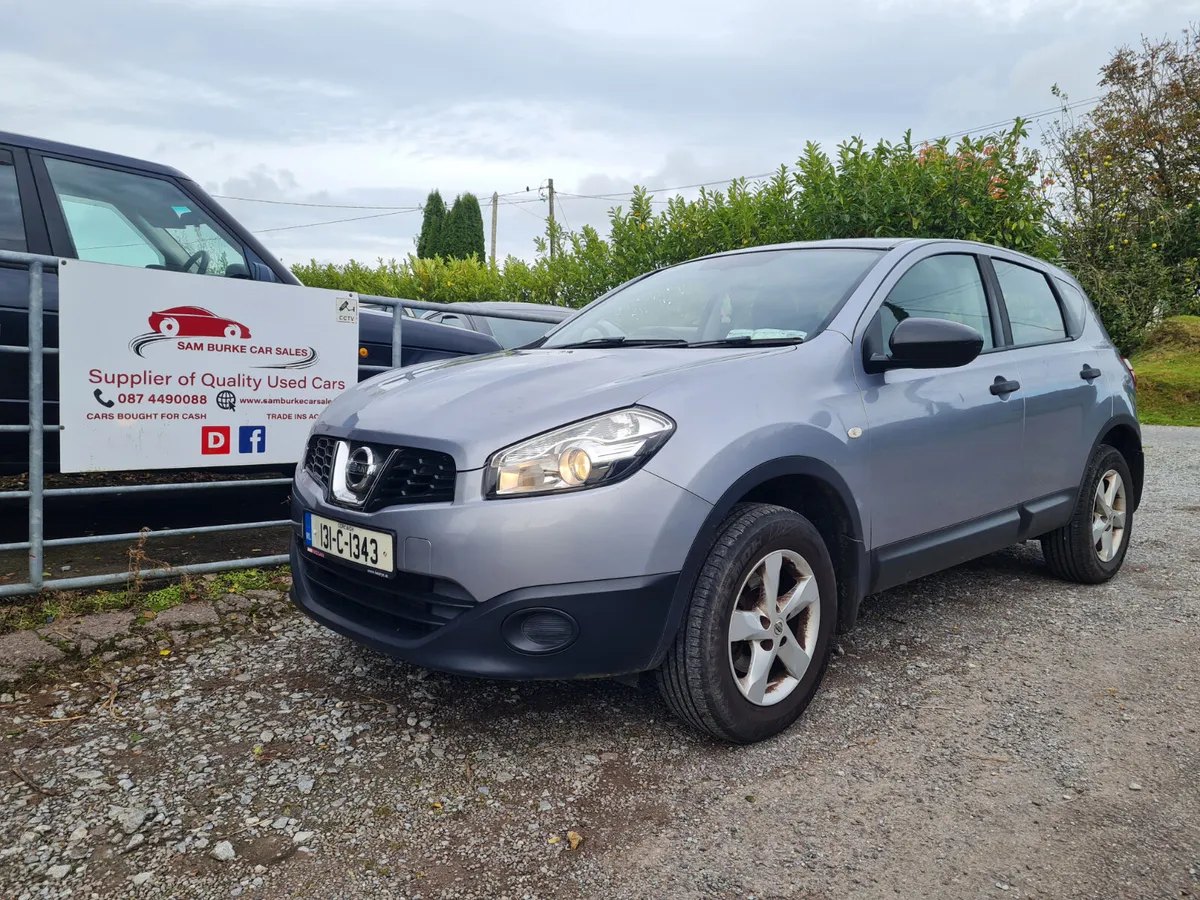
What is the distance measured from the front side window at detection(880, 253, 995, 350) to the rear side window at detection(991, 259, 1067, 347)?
0.22 metres

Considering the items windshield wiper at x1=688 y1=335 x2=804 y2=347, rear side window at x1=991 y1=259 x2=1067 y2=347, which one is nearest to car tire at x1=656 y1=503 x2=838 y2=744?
windshield wiper at x1=688 y1=335 x2=804 y2=347

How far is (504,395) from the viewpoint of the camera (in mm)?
2613

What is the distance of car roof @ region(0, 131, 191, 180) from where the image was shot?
425 centimetres

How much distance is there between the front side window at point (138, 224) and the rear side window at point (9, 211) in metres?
0.17

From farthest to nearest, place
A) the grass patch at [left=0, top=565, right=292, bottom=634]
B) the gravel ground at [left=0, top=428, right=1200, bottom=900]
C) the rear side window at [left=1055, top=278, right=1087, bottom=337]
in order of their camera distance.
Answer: the rear side window at [left=1055, top=278, right=1087, bottom=337] → the grass patch at [left=0, top=565, right=292, bottom=634] → the gravel ground at [left=0, top=428, right=1200, bottom=900]

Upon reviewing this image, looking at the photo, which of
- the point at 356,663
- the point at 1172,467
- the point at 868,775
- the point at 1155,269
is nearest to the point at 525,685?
→ the point at 356,663

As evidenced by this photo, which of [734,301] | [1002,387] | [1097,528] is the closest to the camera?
[734,301]

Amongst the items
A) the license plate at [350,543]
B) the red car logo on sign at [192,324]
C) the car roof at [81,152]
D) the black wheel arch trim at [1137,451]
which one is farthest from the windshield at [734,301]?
the car roof at [81,152]

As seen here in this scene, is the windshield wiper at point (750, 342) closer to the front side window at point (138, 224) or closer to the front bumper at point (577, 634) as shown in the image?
the front bumper at point (577, 634)

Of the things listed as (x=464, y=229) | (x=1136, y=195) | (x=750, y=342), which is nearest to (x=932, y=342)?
(x=750, y=342)

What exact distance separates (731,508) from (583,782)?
2.87 feet

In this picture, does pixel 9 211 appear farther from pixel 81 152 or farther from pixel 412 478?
pixel 412 478

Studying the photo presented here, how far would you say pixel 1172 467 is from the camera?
8.61 meters

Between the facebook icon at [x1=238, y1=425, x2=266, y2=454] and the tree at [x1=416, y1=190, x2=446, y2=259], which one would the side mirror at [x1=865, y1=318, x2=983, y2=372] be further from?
the tree at [x1=416, y1=190, x2=446, y2=259]
